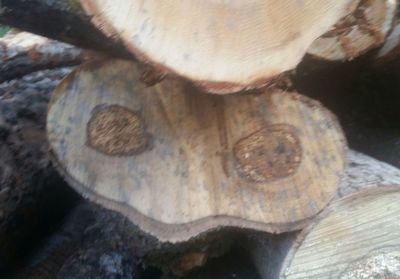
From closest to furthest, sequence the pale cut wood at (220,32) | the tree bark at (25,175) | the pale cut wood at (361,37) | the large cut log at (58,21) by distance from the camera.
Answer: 1. the pale cut wood at (220,32)
2. the large cut log at (58,21)
3. the tree bark at (25,175)
4. the pale cut wood at (361,37)

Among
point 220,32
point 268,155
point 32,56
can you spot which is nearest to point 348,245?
point 268,155

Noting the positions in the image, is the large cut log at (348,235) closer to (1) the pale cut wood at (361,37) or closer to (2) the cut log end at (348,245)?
(2) the cut log end at (348,245)

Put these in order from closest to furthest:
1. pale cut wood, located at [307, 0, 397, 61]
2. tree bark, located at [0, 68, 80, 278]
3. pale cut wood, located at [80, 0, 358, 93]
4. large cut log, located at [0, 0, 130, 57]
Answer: pale cut wood, located at [80, 0, 358, 93] < large cut log, located at [0, 0, 130, 57] < tree bark, located at [0, 68, 80, 278] < pale cut wood, located at [307, 0, 397, 61]

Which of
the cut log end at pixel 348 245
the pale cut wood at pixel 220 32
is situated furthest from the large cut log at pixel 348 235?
the pale cut wood at pixel 220 32

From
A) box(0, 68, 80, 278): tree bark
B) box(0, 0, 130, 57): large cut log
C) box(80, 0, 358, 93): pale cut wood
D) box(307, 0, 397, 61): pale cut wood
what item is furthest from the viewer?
box(307, 0, 397, 61): pale cut wood

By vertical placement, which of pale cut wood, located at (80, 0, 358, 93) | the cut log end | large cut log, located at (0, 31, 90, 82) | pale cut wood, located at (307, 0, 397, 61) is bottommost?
the cut log end

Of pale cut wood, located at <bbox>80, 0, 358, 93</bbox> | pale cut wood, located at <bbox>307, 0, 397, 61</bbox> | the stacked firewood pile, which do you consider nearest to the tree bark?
the stacked firewood pile

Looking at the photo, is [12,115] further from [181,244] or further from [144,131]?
[181,244]

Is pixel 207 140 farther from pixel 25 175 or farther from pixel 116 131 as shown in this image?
pixel 25 175

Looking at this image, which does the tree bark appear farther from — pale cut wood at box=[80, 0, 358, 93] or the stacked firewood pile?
pale cut wood at box=[80, 0, 358, 93]
